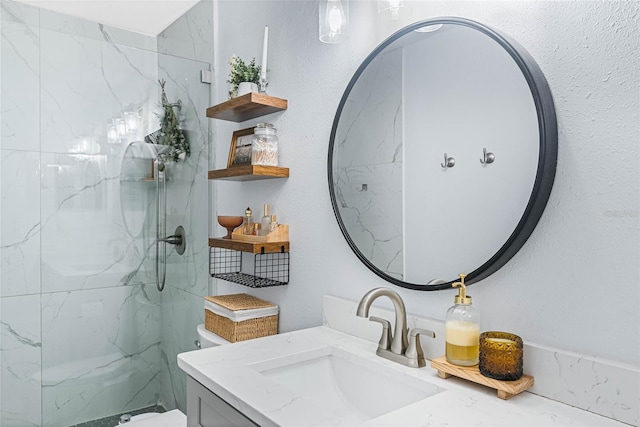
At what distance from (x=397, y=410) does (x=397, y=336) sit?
0.33 metres

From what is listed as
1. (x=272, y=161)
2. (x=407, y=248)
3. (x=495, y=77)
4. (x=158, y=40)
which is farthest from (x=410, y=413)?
(x=158, y=40)

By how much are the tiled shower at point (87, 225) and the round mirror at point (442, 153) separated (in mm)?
1151

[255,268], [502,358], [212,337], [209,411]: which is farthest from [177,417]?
[502,358]

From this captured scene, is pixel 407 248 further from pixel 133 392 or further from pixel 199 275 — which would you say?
pixel 133 392

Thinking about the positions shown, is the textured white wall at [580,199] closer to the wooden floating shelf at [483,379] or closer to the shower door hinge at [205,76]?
the wooden floating shelf at [483,379]

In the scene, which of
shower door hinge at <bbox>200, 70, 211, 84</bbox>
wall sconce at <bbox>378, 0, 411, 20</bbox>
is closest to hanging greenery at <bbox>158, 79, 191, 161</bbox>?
shower door hinge at <bbox>200, 70, 211, 84</bbox>

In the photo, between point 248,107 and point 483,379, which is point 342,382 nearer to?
point 483,379

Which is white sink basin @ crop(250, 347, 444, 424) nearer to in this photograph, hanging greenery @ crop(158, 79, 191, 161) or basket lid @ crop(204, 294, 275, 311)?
basket lid @ crop(204, 294, 275, 311)

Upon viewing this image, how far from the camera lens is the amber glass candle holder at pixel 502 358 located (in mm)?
975

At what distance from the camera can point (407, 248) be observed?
1314 mm

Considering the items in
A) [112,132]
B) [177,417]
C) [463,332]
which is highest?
[112,132]

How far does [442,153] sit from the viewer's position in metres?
1.22

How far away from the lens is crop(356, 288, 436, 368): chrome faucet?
1.18m

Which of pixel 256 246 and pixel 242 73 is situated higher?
pixel 242 73
